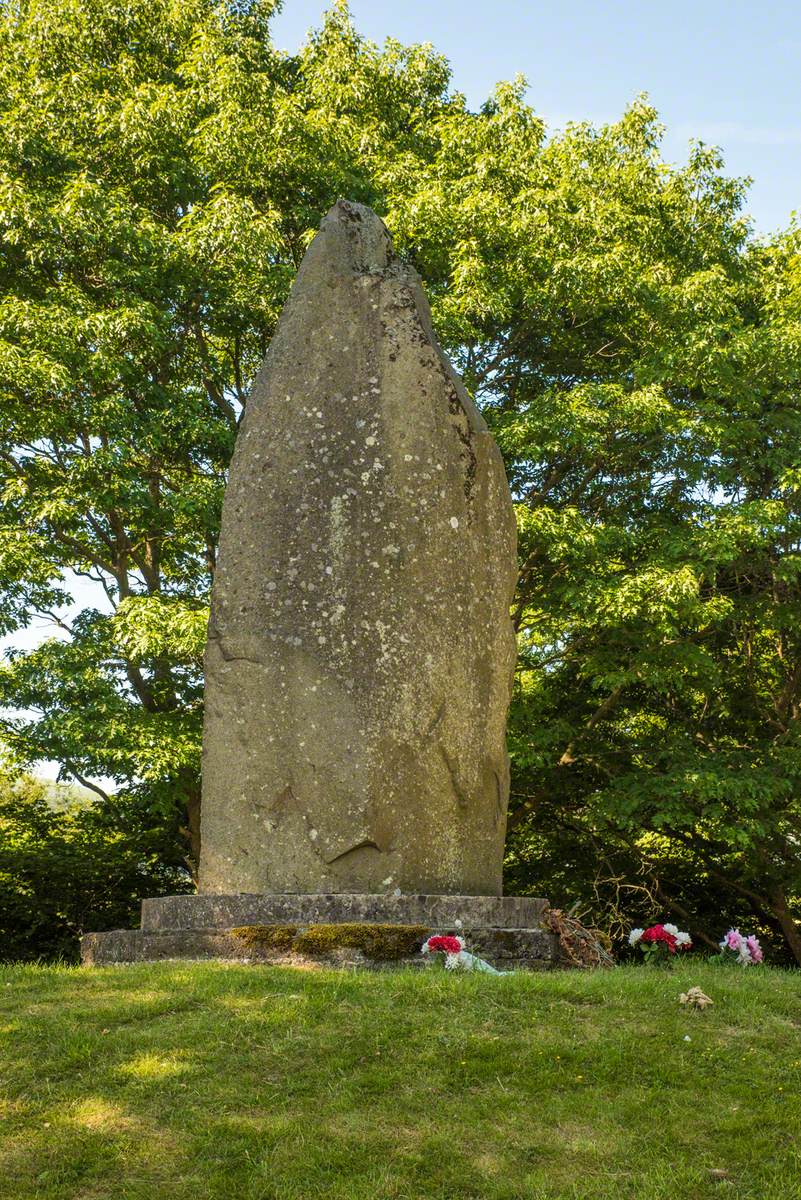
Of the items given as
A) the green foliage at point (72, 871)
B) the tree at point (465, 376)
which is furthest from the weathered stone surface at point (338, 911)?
the green foliage at point (72, 871)

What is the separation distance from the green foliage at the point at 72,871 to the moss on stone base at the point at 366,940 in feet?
30.0

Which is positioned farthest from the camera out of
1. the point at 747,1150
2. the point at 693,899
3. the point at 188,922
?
the point at 693,899

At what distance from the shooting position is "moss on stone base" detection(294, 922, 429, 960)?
716 cm

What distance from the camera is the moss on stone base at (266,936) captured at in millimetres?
7250

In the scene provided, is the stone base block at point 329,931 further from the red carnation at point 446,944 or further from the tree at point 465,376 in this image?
the tree at point 465,376

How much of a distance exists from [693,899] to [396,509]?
12.6 m

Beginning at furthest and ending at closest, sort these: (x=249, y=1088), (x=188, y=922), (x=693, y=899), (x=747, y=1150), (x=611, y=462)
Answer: (x=693, y=899)
(x=611, y=462)
(x=188, y=922)
(x=249, y=1088)
(x=747, y=1150)

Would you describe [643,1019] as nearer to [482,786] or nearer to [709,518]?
[482,786]

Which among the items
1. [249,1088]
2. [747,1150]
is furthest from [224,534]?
[747,1150]

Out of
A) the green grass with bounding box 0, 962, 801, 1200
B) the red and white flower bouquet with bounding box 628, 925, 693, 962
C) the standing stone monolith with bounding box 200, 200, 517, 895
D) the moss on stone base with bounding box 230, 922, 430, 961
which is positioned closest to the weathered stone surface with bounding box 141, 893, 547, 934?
the moss on stone base with bounding box 230, 922, 430, 961

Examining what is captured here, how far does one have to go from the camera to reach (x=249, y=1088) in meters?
5.25

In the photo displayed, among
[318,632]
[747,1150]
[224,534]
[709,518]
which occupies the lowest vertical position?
[747,1150]

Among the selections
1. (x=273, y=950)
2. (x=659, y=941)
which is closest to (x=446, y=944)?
(x=273, y=950)

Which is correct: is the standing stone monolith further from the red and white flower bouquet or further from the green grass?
the green grass
